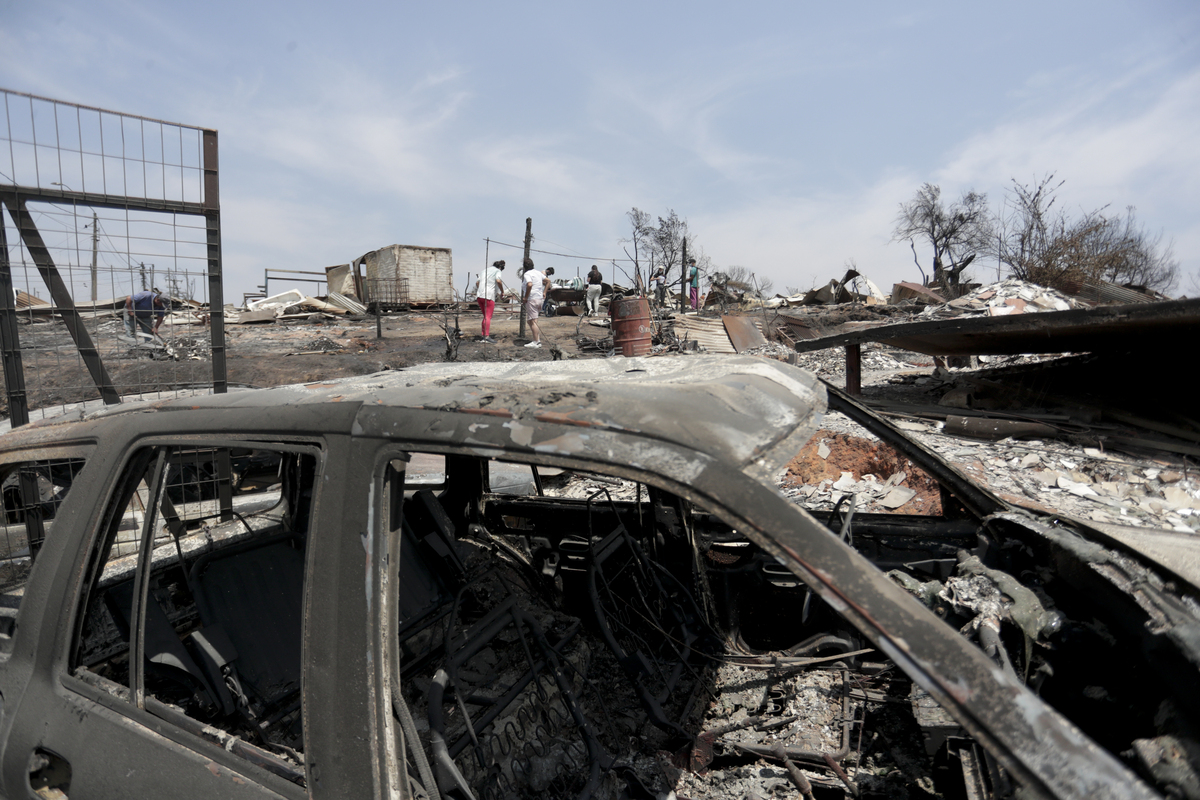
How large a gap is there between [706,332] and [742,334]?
0.91 metres

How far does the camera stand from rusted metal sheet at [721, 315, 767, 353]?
14.4 metres

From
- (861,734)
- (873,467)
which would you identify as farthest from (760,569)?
(873,467)

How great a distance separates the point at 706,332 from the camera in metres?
15.2

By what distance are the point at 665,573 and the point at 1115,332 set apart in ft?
21.9

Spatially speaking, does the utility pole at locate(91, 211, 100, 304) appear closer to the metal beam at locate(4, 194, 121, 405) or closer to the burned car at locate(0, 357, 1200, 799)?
the metal beam at locate(4, 194, 121, 405)

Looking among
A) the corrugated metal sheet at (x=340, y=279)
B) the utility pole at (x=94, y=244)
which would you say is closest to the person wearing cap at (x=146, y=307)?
the utility pole at (x=94, y=244)

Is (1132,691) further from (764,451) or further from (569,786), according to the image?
Result: (569,786)

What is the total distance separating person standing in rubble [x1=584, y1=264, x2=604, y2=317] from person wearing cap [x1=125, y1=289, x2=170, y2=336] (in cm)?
1485

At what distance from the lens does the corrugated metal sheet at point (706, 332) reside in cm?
1448

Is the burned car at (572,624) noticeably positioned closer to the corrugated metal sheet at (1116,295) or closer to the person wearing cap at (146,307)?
the person wearing cap at (146,307)

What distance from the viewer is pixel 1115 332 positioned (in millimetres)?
6414

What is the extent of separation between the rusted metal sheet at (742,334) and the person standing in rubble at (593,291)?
18.9 ft

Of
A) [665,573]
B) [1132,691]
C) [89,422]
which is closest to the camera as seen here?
[1132,691]

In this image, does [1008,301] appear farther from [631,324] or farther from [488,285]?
[488,285]
